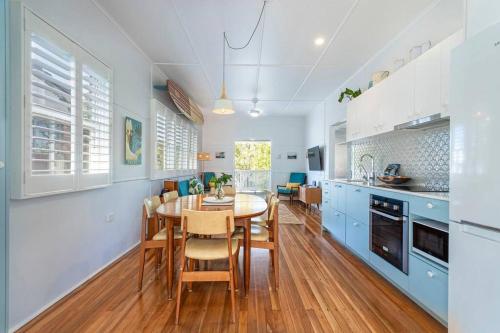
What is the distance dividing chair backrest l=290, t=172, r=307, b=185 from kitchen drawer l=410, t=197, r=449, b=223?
18.6 feet

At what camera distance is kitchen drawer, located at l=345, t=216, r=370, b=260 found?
2.82 meters

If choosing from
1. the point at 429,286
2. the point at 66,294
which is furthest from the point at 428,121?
the point at 66,294

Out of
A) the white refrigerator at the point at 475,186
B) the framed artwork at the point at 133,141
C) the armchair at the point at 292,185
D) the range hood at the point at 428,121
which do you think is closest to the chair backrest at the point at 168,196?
the framed artwork at the point at 133,141

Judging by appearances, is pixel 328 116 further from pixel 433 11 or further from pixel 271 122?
pixel 433 11

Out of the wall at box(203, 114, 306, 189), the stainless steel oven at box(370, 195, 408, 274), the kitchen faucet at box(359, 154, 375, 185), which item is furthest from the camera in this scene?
the wall at box(203, 114, 306, 189)

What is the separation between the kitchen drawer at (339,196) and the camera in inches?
136

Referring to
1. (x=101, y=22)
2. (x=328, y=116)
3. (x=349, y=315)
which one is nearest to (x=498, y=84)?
(x=349, y=315)

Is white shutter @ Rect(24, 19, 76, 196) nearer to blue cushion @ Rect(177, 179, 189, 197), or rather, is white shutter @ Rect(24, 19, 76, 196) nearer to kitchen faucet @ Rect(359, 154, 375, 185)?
blue cushion @ Rect(177, 179, 189, 197)

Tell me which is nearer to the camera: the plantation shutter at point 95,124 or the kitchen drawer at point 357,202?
the plantation shutter at point 95,124

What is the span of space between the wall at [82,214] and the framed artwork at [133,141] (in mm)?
88

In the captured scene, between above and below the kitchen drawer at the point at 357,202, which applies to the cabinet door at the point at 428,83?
above

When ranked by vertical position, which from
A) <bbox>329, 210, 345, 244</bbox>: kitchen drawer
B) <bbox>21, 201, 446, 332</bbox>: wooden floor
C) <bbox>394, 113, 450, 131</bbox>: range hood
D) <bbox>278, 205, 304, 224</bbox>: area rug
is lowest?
<bbox>21, 201, 446, 332</bbox>: wooden floor

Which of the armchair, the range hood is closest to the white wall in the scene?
the range hood

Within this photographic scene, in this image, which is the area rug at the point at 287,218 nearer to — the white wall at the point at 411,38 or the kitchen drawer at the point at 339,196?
the kitchen drawer at the point at 339,196
